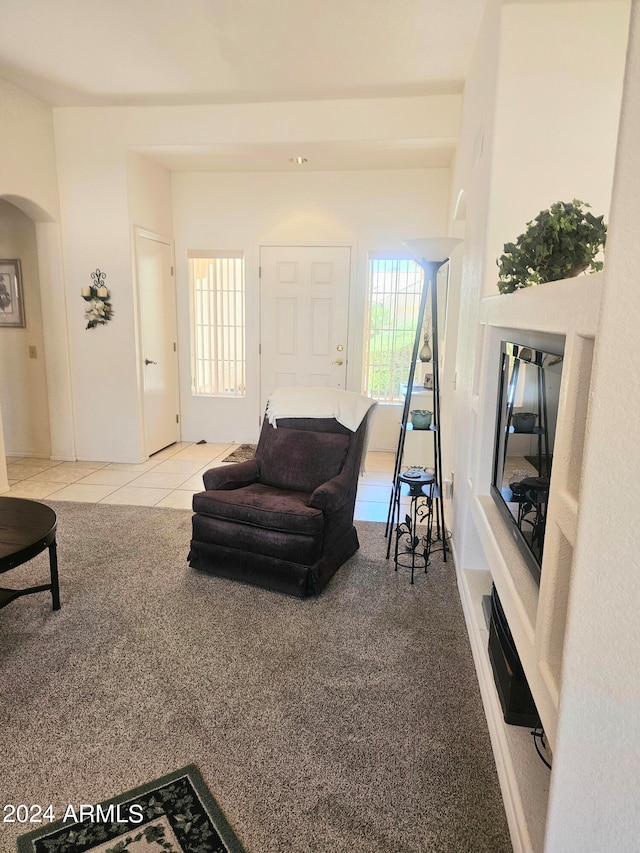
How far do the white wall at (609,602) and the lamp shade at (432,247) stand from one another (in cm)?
208

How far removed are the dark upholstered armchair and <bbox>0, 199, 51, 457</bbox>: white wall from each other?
2.94 meters

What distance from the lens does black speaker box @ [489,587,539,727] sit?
5.43 ft

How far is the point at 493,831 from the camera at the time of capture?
1453 mm

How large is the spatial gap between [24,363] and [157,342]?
1.25m

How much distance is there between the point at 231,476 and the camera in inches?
122

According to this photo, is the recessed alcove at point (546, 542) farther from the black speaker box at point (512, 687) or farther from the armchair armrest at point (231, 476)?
the armchair armrest at point (231, 476)

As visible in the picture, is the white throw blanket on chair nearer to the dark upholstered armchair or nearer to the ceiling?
the dark upholstered armchair

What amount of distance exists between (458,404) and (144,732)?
240 centimetres

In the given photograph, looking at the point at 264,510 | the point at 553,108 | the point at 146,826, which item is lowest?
the point at 146,826

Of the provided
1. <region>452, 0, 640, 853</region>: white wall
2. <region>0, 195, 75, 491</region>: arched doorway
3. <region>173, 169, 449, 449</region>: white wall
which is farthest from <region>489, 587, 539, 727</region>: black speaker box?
<region>0, 195, 75, 491</region>: arched doorway

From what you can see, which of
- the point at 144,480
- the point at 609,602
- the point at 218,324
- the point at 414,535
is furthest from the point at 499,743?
the point at 218,324

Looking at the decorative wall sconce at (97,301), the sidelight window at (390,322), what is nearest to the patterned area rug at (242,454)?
the sidelight window at (390,322)

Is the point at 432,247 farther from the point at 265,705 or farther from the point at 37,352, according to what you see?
the point at 37,352

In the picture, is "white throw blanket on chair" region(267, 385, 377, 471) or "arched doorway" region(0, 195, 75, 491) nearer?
"white throw blanket on chair" region(267, 385, 377, 471)
